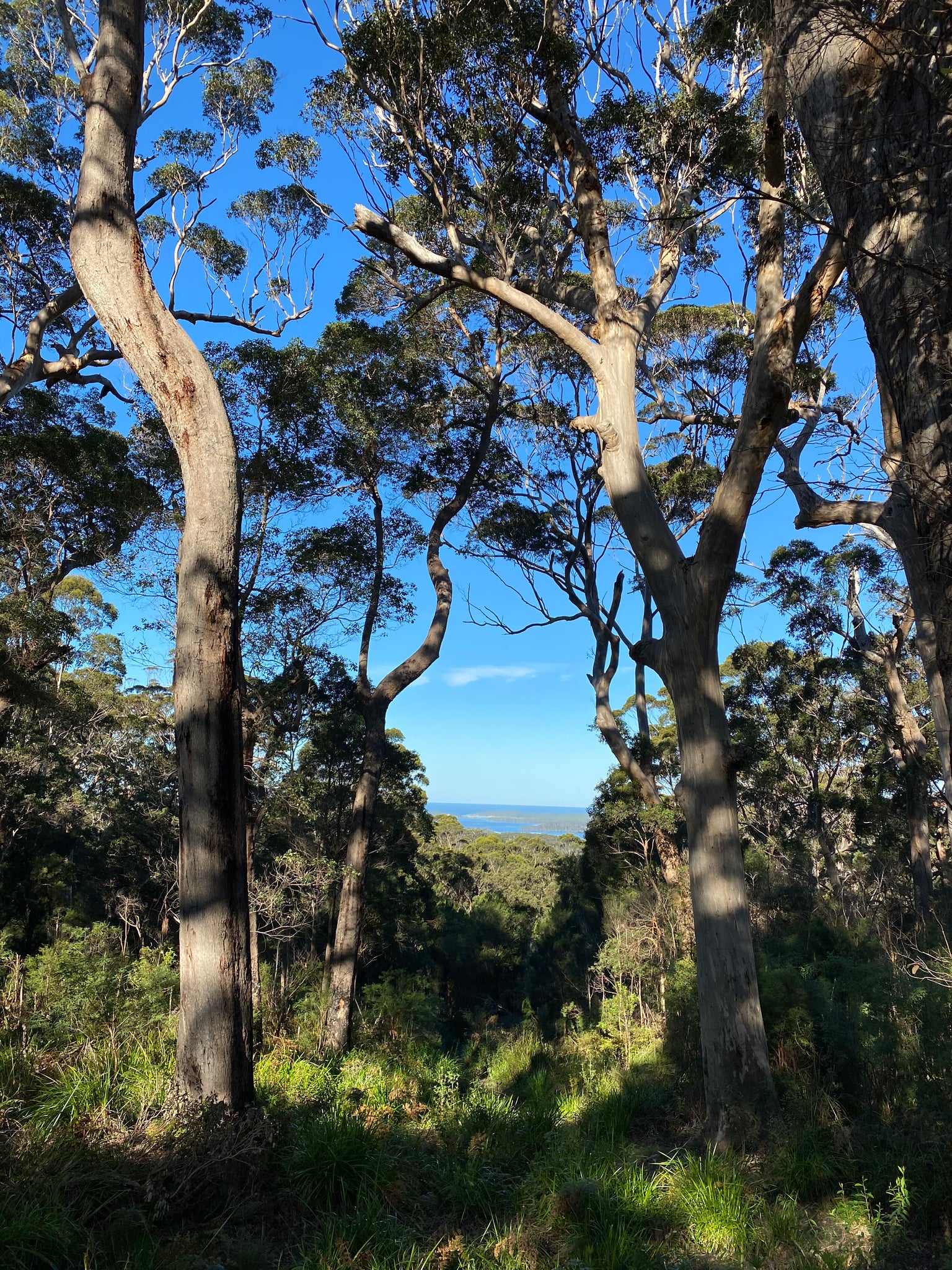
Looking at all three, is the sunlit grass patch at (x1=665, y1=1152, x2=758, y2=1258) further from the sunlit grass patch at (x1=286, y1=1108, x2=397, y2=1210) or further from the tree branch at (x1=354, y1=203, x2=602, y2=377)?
the tree branch at (x1=354, y1=203, x2=602, y2=377)

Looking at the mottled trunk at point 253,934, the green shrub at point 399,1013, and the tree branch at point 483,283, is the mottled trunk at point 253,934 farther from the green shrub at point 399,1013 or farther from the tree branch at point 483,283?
the tree branch at point 483,283

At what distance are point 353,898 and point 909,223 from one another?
955 centimetres

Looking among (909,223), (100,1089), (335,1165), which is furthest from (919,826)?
(100,1089)

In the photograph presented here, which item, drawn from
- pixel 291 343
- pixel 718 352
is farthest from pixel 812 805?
pixel 291 343

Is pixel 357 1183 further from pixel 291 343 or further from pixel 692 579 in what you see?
pixel 291 343

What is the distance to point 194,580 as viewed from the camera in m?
3.85

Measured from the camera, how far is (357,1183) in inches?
131

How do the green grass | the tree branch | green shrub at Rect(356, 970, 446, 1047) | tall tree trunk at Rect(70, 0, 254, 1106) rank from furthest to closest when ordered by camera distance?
green shrub at Rect(356, 970, 446, 1047)
the tree branch
tall tree trunk at Rect(70, 0, 254, 1106)
the green grass

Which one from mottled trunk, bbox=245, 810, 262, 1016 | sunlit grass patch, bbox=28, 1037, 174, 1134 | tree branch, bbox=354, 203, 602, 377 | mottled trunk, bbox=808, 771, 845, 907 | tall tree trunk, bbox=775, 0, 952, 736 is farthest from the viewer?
mottled trunk, bbox=808, 771, 845, 907

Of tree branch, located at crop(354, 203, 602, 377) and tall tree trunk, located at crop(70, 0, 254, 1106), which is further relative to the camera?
tree branch, located at crop(354, 203, 602, 377)

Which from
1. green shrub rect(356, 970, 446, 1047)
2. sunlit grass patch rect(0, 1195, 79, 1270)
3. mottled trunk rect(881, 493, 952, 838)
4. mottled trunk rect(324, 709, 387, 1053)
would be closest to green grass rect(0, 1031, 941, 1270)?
sunlit grass patch rect(0, 1195, 79, 1270)

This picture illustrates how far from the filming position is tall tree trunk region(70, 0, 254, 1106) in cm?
345

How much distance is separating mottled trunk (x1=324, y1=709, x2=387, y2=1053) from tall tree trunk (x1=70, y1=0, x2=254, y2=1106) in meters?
6.20

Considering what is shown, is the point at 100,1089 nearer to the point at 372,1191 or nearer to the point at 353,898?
the point at 372,1191
